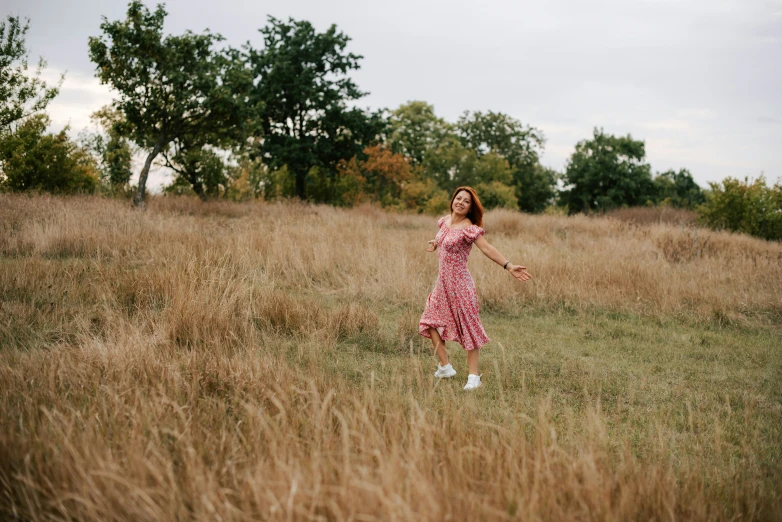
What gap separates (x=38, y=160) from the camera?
21625 millimetres

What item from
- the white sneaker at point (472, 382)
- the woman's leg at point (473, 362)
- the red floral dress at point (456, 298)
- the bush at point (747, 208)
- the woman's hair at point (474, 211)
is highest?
the bush at point (747, 208)

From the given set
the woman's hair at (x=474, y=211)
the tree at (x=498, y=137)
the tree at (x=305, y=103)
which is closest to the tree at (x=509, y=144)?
the tree at (x=498, y=137)

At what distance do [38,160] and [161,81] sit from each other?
7.07 m

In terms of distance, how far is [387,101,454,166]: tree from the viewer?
4859 centimetres

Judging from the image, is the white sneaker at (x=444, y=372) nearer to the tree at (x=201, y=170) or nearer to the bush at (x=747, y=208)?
the bush at (x=747, y=208)

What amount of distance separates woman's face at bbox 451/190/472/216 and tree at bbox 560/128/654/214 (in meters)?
45.3

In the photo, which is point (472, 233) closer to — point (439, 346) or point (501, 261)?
point (501, 261)

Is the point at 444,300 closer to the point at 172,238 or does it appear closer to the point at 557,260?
the point at 557,260

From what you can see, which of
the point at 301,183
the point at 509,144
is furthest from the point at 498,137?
the point at 301,183

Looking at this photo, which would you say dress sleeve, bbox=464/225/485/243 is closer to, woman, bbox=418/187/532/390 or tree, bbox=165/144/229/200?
woman, bbox=418/187/532/390

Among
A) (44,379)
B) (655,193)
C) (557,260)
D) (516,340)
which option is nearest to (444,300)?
(516,340)

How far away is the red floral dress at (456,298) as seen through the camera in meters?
5.10

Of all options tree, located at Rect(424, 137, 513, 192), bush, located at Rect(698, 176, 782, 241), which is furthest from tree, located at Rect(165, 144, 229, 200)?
tree, located at Rect(424, 137, 513, 192)

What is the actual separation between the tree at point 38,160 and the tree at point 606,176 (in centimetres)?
3873
